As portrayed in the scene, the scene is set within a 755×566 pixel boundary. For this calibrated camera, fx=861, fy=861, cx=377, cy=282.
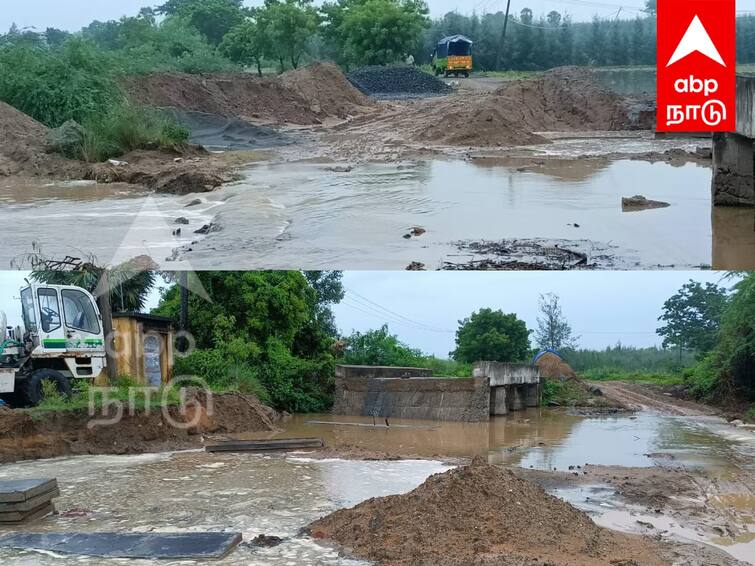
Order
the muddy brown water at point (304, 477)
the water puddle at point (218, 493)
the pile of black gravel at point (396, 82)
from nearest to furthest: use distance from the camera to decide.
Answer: the water puddle at point (218, 493), the muddy brown water at point (304, 477), the pile of black gravel at point (396, 82)

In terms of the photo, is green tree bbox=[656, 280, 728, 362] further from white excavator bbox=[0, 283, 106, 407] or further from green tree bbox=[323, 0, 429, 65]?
white excavator bbox=[0, 283, 106, 407]

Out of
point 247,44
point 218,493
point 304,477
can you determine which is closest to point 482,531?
point 218,493

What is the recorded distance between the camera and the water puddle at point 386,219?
40.4ft

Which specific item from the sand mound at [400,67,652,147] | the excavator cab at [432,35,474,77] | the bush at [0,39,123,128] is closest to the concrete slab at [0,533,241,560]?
the bush at [0,39,123,128]

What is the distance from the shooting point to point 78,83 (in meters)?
25.4

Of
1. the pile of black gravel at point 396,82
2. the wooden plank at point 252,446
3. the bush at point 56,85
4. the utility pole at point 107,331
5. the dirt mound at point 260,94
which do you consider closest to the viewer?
the wooden plank at point 252,446

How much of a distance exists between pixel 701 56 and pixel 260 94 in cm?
2605

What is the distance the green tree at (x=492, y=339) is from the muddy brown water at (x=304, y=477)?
74.8 ft

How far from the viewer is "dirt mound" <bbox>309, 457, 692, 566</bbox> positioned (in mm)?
6902

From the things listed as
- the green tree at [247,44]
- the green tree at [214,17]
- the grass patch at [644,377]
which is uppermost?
the green tree at [214,17]

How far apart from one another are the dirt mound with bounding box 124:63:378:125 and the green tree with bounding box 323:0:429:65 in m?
13.7

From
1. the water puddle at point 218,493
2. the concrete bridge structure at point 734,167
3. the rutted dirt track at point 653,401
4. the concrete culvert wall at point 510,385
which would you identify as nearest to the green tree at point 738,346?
the rutted dirt track at point 653,401

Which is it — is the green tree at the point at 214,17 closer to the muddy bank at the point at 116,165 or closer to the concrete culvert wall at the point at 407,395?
the muddy bank at the point at 116,165

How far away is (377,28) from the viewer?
178ft
